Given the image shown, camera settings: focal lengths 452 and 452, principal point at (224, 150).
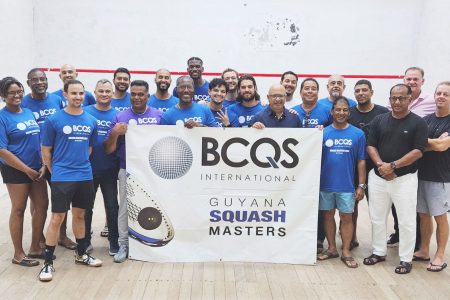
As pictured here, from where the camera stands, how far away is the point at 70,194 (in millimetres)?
2818

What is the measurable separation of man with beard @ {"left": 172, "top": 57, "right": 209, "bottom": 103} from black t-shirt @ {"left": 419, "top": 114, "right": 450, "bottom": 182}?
1.87 metres

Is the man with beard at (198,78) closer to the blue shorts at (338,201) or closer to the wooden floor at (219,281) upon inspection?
the blue shorts at (338,201)

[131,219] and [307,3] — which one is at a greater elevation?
[307,3]

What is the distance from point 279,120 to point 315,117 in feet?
1.23

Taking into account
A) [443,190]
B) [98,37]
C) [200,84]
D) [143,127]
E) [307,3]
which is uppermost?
[307,3]

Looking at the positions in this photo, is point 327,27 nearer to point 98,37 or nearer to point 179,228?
point 98,37

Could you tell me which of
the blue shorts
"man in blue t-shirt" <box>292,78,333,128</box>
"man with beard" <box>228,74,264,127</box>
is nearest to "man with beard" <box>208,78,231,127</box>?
"man with beard" <box>228,74,264,127</box>

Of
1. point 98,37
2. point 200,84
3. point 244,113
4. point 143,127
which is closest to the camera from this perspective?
point 143,127

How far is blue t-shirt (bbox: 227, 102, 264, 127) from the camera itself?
3461 mm

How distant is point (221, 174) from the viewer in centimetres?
308

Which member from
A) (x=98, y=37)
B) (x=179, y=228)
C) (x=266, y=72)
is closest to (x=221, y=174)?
(x=179, y=228)

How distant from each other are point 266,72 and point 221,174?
3366mm

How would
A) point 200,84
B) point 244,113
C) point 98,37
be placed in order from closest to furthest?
point 244,113 → point 200,84 → point 98,37

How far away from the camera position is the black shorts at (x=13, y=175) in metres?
2.98
